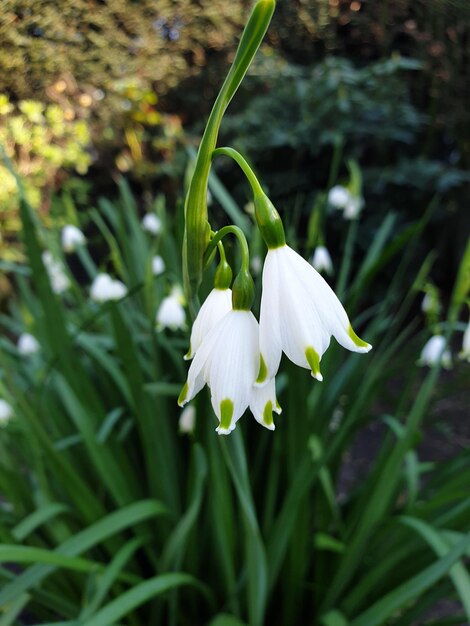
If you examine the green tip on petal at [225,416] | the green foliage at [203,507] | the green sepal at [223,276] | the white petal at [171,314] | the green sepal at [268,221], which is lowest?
the green foliage at [203,507]

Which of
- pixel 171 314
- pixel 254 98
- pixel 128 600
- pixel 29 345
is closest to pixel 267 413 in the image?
pixel 128 600

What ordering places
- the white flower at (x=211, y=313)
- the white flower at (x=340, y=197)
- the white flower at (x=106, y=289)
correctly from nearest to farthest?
the white flower at (x=211, y=313) < the white flower at (x=106, y=289) < the white flower at (x=340, y=197)

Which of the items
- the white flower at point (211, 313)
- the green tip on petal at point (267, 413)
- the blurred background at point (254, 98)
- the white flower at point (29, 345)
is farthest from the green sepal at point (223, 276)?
the white flower at point (29, 345)

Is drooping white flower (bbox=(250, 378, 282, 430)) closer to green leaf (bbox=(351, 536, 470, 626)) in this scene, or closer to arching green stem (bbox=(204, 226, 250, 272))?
arching green stem (bbox=(204, 226, 250, 272))

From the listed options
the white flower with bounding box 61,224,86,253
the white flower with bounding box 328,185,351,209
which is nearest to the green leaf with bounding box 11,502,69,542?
the white flower with bounding box 61,224,86,253

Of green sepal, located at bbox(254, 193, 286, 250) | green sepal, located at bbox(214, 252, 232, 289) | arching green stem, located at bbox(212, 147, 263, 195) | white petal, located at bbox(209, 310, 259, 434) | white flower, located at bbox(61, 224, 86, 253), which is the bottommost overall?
white flower, located at bbox(61, 224, 86, 253)

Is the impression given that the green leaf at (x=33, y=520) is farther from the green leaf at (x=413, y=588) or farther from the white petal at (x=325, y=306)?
the white petal at (x=325, y=306)
